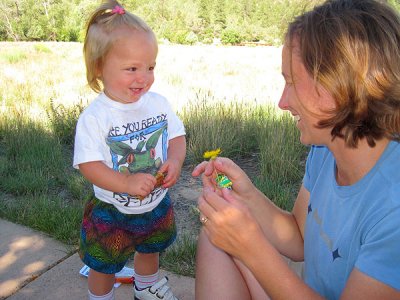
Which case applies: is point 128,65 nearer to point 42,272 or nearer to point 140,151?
point 140,151

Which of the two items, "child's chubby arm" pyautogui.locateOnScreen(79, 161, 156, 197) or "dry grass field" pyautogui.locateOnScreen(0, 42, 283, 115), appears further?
"dry grass field" pyautogui.locateOnScreen(0, 42, 283, 115)

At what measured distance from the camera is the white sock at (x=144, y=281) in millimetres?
2311

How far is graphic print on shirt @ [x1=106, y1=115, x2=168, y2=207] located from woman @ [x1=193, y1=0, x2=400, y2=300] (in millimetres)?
556

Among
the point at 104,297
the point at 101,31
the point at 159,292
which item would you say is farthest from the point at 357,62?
the point at 104,297

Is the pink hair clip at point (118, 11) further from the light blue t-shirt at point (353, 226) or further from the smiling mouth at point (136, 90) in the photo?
the light blue t-shirt at point (353, 226)

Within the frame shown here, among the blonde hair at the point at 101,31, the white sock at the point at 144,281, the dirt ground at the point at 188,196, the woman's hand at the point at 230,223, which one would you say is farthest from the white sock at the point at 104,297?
the blonde hair at the point at 101,31

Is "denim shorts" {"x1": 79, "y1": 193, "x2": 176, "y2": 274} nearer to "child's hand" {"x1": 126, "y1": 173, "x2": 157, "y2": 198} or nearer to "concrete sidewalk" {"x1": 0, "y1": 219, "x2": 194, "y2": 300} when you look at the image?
"child's hand" {"x1": 126, "y1": 173, "x2": 157, "y2": 198}

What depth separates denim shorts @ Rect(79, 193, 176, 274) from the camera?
2.08m

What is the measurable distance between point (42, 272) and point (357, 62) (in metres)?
2.03

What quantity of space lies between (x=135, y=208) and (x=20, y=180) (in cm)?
181

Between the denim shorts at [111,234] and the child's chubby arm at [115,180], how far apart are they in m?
0.16

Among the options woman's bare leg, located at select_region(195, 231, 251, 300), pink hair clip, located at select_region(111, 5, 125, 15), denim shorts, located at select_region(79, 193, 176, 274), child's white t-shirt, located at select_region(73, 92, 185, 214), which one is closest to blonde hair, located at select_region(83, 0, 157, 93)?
pink hair clip, located at select_region(111, 5, 125, 15)

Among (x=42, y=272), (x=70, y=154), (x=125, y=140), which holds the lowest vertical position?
(x=70, y=154)

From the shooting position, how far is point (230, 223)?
4.87 ft
